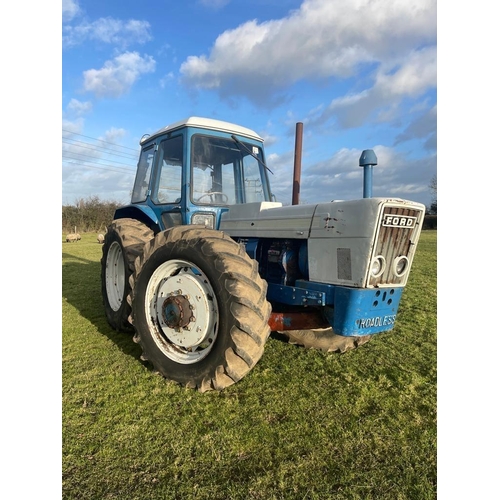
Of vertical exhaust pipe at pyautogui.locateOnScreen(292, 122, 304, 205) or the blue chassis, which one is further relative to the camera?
vertical exhaust pipe at pyautogui.locateOnScreen(292, 122, 304, 205)

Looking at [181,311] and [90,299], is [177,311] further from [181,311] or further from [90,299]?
[90,299]

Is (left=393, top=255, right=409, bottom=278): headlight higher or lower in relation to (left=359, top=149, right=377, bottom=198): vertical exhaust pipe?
lower

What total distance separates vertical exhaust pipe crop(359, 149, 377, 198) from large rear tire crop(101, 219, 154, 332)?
2.41m

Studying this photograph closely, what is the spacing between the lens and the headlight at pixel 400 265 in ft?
10.1

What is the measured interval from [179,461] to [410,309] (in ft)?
16.0

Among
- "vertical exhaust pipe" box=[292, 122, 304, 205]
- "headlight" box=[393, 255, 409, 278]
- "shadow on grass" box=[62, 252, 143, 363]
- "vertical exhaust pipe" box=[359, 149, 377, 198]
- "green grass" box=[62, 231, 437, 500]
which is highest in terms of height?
"vertical exhaust pipe" box=[292, 122, 304, 205]

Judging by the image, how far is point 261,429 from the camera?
8.73 ft

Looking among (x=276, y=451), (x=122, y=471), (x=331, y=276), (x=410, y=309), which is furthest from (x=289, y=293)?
(x=410, y=309)

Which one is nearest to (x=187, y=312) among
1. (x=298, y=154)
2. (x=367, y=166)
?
(x=367, y=166)

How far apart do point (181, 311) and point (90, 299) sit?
4.31 metres

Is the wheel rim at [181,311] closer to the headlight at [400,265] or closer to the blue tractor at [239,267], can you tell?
the blue tractor at [239,267]

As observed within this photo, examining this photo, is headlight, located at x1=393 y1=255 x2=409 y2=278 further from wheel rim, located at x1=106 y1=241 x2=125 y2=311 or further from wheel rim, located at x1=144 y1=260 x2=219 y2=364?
wheel rim, located at x1=106 y1=241 x2=125 y2=311

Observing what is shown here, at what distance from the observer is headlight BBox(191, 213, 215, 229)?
4262 mm

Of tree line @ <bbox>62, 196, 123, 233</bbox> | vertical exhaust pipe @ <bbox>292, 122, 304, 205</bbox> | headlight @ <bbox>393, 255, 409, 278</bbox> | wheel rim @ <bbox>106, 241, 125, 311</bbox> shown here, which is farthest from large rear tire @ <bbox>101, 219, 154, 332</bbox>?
tree line @ <bbox>62, 196, 123, 233</bbox>
